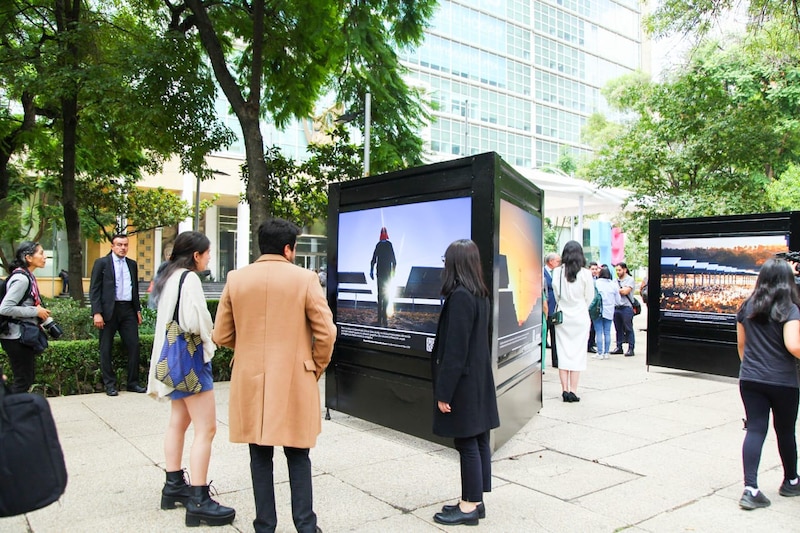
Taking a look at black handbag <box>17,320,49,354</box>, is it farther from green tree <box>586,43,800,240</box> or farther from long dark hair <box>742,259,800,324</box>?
green tree <box>586,43,800,240</box>

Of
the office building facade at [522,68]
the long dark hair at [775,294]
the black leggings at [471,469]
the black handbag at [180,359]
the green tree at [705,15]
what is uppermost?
the office building facade at [522,68]

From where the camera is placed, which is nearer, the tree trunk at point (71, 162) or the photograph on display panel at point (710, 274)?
the photograph on display panel at point (710, 274)

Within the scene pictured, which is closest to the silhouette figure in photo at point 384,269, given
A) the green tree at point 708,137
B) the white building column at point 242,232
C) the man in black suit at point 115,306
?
the man in black suit at point 115,306

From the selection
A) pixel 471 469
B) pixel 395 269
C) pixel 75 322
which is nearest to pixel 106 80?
pixel 75 322

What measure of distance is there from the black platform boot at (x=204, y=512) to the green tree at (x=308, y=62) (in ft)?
18.1

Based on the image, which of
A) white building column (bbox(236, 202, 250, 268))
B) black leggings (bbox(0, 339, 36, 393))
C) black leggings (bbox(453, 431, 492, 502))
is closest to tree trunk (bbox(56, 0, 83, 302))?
black leggings (bbox(0, 339, 36, 393))

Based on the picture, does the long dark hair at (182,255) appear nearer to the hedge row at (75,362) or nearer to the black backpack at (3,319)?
the black backpack at (3,319)

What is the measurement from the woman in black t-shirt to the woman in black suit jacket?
1.79m

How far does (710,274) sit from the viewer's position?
891cm

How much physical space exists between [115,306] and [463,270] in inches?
218

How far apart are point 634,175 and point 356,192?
11.7 meters

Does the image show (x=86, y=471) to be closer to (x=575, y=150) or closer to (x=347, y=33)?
(x=347, y=33)

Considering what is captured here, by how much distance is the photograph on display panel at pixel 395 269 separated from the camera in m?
5.41

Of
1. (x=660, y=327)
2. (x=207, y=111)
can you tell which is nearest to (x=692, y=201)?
(x=660, y=327)
